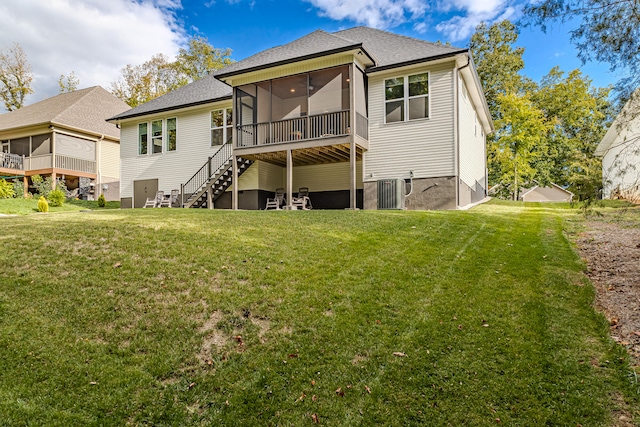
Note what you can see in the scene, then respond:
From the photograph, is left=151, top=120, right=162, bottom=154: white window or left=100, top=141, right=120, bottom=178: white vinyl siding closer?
left=151, top=120, right=162, bottom=154: white window

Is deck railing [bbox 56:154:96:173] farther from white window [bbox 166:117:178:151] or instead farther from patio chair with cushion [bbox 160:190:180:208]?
patio chair with cushion [bbox 160:190:180:208]

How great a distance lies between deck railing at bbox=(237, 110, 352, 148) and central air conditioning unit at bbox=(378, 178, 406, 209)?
223 cm

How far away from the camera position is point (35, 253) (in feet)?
19.2

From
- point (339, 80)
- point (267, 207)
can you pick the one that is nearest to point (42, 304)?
point (267, 207)

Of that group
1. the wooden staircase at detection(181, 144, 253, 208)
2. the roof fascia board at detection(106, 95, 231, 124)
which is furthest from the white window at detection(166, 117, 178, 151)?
the wooden staircase at detection(181, 144, 253, 208)

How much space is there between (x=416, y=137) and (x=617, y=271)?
28.4 feet

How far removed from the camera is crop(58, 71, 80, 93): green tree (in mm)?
37125

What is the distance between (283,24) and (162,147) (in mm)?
9554

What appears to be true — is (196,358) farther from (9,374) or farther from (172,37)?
(172,37)

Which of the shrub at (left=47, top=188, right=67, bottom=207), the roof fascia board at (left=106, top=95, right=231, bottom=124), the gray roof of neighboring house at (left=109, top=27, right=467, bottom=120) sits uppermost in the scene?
the gray roof of neighboring house at (left=109, top=27, right=467, bottom=120)

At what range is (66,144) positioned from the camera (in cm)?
2395

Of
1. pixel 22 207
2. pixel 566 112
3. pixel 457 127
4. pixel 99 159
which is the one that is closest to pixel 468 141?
pixel 457 127

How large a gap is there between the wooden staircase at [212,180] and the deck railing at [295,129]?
1.15 m

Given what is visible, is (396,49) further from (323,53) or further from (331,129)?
(331,129)
